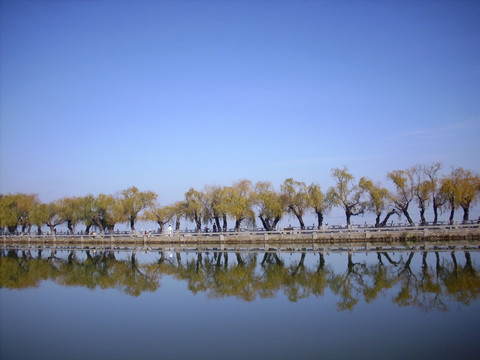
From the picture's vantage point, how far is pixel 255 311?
55.4ft

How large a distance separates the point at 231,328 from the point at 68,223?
6281 centimetres

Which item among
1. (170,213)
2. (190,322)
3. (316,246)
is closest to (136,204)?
(170,213)

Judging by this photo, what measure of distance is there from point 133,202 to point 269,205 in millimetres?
20928

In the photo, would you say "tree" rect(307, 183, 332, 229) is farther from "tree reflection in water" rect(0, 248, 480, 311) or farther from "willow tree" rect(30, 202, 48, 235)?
"willow tree" rect(30, 202, 48, 235)

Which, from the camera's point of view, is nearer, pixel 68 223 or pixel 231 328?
pixel 231 328

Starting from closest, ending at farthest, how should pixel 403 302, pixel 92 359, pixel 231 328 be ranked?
pixel 92 359 → pixel 231 328 → pixel 403 302

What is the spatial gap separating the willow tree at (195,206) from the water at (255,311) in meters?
28.3

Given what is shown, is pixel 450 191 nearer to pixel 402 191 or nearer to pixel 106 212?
pixel 402 191

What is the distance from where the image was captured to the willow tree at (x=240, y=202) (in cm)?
5509

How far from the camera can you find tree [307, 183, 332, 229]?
52.9 metres

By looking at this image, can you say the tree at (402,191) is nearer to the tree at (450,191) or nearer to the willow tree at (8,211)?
the tree at (450,191)

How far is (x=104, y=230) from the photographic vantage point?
6475cm

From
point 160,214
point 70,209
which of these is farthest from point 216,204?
point 70,209

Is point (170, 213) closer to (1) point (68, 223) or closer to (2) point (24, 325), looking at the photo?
(1) point (68, 223)
